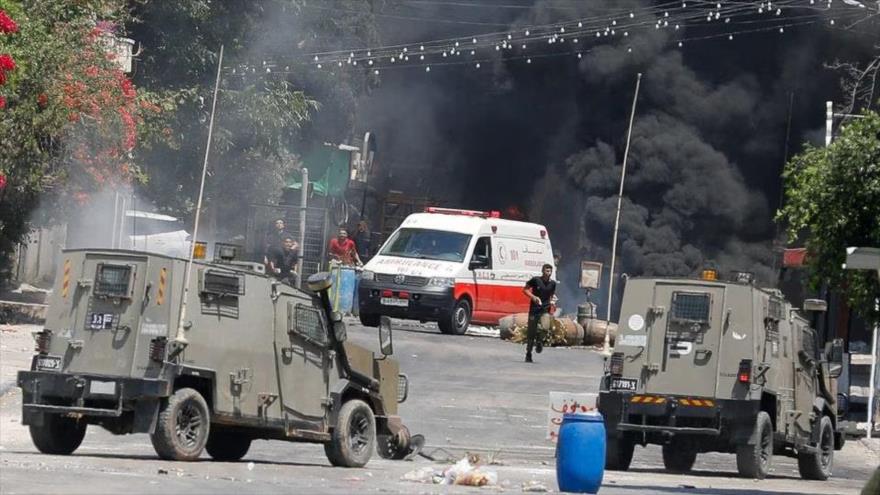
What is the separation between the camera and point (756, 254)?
43.4m

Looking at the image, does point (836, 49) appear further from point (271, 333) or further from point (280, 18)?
point (271, 333)

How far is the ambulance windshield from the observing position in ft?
106

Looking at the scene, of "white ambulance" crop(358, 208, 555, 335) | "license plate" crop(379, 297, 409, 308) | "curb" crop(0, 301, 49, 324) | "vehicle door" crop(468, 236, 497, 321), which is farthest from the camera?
"vehicle door" crop(468, 236, 497, 321)

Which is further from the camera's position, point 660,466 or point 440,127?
point 440,127

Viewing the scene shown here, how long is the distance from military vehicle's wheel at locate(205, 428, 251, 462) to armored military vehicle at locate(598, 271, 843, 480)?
3.87 metres

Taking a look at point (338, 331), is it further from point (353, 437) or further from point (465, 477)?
point (465, 477)

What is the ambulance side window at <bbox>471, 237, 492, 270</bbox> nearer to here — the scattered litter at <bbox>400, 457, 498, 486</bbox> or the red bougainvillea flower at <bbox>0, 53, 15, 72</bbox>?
the red bougainvillea flower at <bbox>0, 53, 15, 72</bbox>

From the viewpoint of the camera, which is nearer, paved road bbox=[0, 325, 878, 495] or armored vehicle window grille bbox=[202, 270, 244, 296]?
paved road bbox=[0, 325, 878, 495]

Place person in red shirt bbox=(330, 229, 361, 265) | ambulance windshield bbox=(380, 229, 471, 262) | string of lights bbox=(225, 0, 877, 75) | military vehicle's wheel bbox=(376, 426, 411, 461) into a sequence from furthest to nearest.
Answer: string of lights bbox=(225, 0, 877, 75) → person in red shirt bbox=(330, 229, 361, 265) → ambulance windshield bbox=(380, 229, 471, 262) → military vehicle's wheel bbox=(376, 426, 411, 461)

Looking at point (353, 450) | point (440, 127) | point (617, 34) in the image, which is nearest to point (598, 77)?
point (617, 34)

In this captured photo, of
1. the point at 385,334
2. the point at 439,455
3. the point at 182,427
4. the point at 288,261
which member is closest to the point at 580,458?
the point at 385,334

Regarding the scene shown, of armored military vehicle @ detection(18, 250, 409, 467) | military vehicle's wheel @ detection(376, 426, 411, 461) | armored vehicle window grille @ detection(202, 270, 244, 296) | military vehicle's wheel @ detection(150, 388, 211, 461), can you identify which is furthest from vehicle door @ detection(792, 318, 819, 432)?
military vehicle's wheel @ detection(150, 388, 211, 461)

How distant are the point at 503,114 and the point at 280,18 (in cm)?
926

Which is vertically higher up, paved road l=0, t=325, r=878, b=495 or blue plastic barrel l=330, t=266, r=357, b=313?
blue plastic barrel l=330, t=266, r=357, b=313
